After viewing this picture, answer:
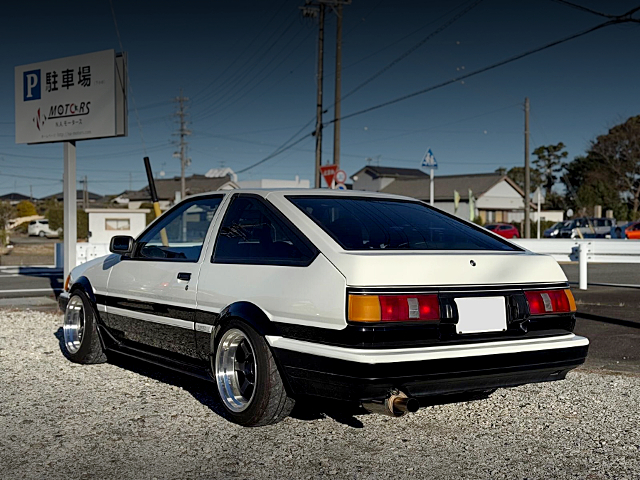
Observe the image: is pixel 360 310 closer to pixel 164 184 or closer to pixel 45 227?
pixel 45 227

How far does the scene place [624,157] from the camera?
60469mm

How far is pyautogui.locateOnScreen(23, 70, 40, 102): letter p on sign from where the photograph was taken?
13.7 meters

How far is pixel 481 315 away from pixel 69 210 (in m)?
10.5

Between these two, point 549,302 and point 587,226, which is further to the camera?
point 587,226

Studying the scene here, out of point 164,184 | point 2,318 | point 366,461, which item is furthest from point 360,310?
point 164,184

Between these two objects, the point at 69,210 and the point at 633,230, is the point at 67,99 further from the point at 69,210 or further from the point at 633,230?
the point at 633,230

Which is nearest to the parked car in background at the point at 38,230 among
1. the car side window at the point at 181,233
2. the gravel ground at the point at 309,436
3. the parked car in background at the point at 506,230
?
the parked car in background at the point at 506,230

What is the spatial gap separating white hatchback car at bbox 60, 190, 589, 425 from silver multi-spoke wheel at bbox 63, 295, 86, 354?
1.36 m

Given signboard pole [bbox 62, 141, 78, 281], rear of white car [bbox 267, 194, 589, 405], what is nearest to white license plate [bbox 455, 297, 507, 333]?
rear of white car [bbox 267, 194, 589, 405]

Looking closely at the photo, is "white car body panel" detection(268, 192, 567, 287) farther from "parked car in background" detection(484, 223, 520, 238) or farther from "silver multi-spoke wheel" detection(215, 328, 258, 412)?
"parked car in background" detection(484, 223, 520, 238)

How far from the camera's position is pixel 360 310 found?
3869 millimetres

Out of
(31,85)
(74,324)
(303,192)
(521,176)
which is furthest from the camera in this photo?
(521,176)

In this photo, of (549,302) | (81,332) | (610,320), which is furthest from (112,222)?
(549,302)

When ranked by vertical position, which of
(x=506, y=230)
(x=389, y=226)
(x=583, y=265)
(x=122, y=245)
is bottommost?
(x=583, y=265)
